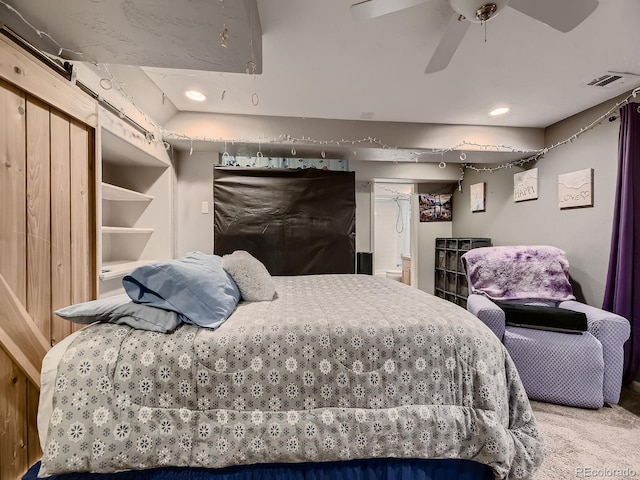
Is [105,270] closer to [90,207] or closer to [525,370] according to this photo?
[90,207]

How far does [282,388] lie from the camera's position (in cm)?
109

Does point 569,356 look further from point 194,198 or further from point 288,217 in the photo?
point 194,198

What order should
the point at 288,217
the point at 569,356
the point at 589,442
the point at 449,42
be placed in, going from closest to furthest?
the point at 449,42, the point at 589,442, the point at 569,356, the point at 288,217

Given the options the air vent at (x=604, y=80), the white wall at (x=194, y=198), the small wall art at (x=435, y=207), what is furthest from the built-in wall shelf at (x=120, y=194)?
the small wall art at (x=435, y=207)

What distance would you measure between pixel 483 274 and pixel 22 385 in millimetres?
3212

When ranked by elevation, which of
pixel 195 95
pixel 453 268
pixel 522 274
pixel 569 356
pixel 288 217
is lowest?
pixel 569 356

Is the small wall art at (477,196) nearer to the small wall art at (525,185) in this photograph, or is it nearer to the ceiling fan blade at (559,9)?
the small wall art at (525,185)

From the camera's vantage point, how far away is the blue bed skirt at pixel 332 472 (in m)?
1.03

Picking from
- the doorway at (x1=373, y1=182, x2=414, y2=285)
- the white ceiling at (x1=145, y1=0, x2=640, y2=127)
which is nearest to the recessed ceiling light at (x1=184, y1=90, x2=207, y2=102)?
the white ceiling at (x1=145, y1=0, x2=640, y2=127)

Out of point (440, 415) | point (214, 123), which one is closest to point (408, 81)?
point (214, 123)

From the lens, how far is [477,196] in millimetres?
3711

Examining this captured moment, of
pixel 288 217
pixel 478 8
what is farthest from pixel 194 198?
pixel 478 8

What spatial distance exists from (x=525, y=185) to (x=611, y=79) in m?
1.20

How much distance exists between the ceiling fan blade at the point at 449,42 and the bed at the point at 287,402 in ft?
4.51
